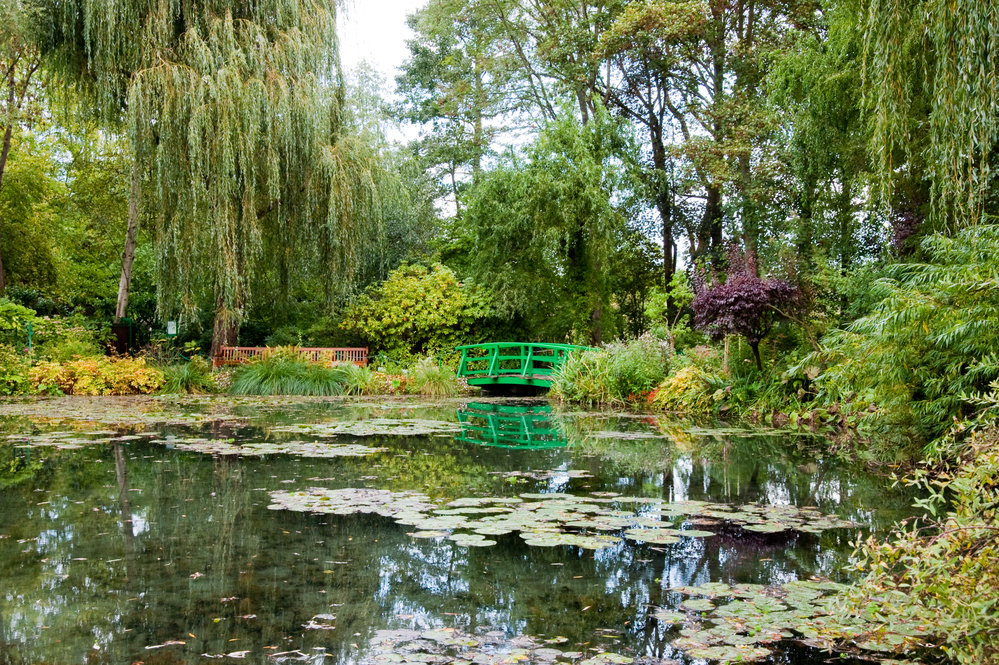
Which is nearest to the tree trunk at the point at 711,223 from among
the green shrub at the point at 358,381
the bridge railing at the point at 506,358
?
the bridge railing at the point at 506,358

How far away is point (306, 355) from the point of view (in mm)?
14875

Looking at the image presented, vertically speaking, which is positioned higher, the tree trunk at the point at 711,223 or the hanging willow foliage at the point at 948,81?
the tree trunk at the point at 711,223

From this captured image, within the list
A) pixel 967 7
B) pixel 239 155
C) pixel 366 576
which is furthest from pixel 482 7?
pixel 366 576

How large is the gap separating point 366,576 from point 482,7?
18.8 meters

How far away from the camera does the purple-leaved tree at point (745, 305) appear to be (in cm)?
1003

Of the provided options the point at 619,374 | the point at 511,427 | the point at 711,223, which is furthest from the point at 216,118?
the point at 711,223

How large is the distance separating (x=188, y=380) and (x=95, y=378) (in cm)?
141

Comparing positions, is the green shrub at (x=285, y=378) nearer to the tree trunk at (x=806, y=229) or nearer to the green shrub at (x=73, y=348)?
the green shrub at (x=73, y=348)

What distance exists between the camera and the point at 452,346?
57.3 feet

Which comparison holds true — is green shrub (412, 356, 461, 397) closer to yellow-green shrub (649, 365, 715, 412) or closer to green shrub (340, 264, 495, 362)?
green shrub (340, 264, 495, 362)

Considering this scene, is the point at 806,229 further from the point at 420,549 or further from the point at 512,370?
the point at 420,549

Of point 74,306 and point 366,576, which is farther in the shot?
point 74,306

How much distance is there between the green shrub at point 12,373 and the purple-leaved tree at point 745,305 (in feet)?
34.0

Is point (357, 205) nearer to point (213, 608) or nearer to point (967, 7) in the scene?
point (967, 7)
